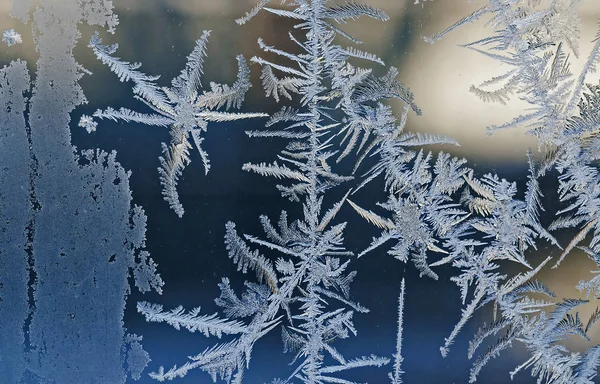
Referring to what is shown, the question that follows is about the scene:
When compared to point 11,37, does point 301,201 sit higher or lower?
lower

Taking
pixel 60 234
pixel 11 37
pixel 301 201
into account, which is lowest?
pixel 60 234

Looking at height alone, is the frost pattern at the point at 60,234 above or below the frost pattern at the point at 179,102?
below

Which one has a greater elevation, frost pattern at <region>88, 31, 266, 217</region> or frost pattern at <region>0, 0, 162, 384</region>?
frost pattern at <region>88, 31, 266, 217</region>

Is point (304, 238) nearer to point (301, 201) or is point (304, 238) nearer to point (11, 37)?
point (301, 201)

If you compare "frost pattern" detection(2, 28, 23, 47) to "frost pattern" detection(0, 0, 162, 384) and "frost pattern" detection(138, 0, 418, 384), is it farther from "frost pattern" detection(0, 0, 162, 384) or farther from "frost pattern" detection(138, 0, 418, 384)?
"frost pattern" detection(138, 0, 418, 384)

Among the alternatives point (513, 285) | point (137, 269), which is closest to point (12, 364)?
point (137, 269)

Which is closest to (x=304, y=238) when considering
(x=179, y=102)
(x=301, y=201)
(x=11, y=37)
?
(x=301, y=201)

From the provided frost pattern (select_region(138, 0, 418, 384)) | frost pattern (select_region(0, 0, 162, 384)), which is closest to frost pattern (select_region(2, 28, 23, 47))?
frost pattern (select_region(0, 0, 162, 384))

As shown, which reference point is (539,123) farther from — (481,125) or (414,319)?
(414,319)

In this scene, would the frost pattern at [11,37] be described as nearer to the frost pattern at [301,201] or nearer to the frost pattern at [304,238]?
the frost pattern at [301,201]

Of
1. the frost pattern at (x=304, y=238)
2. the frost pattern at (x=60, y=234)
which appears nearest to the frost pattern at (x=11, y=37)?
the frost pattern at (x=60, y=234)

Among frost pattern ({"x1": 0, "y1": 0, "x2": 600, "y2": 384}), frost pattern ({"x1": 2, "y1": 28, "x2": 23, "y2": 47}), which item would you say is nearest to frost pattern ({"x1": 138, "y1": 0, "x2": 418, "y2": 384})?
frost pattern ({"x1": 0, "y1": 0, "x2": 600, "y2": 384})
